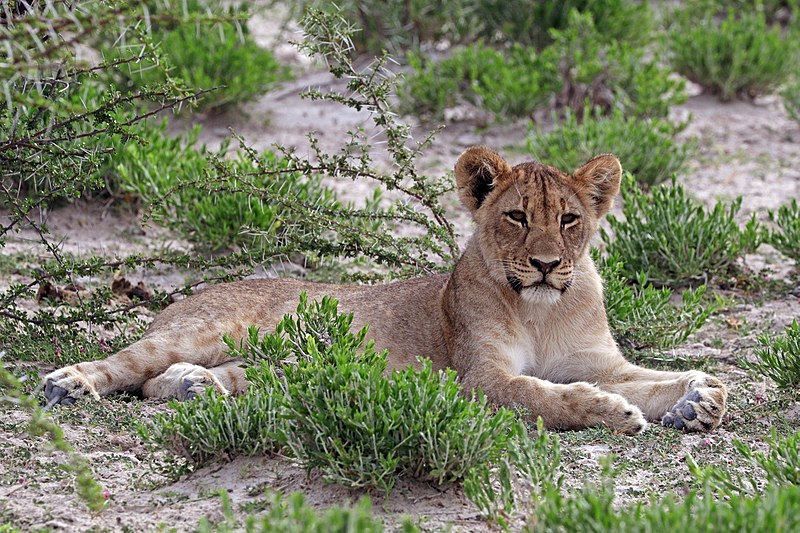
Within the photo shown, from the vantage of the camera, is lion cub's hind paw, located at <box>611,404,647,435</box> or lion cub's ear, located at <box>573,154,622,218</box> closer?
lion cub's hind paw, located at <box>611,404,647,435</box>

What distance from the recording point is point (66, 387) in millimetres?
4906

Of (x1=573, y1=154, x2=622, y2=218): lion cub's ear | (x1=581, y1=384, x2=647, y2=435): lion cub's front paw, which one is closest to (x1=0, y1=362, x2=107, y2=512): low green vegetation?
(x1=581, y1=384, x2=647, y2=435): lion cub's front paw

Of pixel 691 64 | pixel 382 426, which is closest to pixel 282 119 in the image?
pixel 691 64

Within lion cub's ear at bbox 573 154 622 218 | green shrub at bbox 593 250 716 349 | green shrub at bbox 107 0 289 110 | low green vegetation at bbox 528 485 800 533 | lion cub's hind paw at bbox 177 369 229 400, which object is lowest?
green shrub at bbox 593 250 716 349

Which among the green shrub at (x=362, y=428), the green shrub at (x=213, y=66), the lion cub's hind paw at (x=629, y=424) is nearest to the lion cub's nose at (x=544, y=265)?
the lion cub's hind paw at (x=629, y=424)

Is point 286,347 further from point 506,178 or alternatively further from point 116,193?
point 116,193

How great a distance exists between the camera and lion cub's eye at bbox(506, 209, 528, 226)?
522 cm

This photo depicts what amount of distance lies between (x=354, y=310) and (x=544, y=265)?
1.12 metres

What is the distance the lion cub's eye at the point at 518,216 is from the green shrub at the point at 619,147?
3.42 meters

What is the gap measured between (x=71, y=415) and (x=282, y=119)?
20.2 ft

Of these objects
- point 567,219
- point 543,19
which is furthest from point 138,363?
point 543,19

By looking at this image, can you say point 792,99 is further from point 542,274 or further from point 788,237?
point 542,274

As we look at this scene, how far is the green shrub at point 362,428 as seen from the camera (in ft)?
12.3

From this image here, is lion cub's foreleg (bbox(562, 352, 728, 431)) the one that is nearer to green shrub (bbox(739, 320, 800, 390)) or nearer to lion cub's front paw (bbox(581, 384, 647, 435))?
lion cub's front paw (bbox(581, 384, 647, 435))
